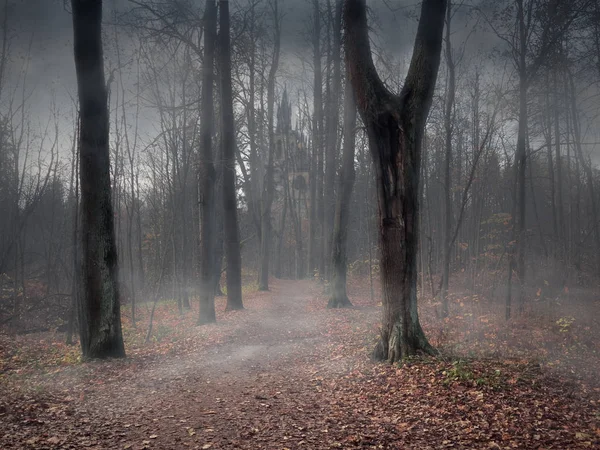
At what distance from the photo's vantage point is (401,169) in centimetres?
696

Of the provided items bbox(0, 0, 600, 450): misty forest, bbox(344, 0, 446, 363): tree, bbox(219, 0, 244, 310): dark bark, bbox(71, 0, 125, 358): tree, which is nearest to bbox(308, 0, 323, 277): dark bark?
bbox(0, 0, 600, 450): misty forest

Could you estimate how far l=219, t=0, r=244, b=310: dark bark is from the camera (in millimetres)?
13547

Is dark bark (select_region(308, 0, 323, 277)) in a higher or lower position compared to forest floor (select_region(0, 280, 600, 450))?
higher

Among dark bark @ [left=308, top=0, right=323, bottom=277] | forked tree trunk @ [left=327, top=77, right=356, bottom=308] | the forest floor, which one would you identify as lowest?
the forest floor

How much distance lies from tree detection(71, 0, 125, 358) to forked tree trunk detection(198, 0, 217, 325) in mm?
4528

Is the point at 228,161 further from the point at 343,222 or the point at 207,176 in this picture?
the point at 343,222

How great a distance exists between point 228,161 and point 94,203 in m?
6.30

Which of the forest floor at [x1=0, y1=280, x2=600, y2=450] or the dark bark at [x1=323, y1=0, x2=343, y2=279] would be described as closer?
the forest floor at [x1=0, y1=280, x2=600, y2=450]

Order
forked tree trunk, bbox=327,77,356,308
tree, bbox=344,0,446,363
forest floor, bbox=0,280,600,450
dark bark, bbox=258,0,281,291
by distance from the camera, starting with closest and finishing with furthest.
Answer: forest floor, bbox=0,280,600,450
tree, bbox=344,0,446,363
forked tree trunk, bbox=327,77,356,308
dark bark, bbox=258,0,281,291

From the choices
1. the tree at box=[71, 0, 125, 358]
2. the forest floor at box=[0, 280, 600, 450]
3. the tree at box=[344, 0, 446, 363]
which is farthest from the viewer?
the tree at box=[71, 0, 125, 358]

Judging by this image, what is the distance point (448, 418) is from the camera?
182 inches

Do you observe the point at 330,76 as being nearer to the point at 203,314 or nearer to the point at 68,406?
the point at 203,314

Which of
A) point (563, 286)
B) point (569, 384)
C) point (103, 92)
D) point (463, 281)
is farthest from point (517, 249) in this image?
point (103, 92)

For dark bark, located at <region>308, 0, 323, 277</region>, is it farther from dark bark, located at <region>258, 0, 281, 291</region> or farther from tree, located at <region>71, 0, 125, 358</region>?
tree, located at <region>71, 0, 125, 358</region>
